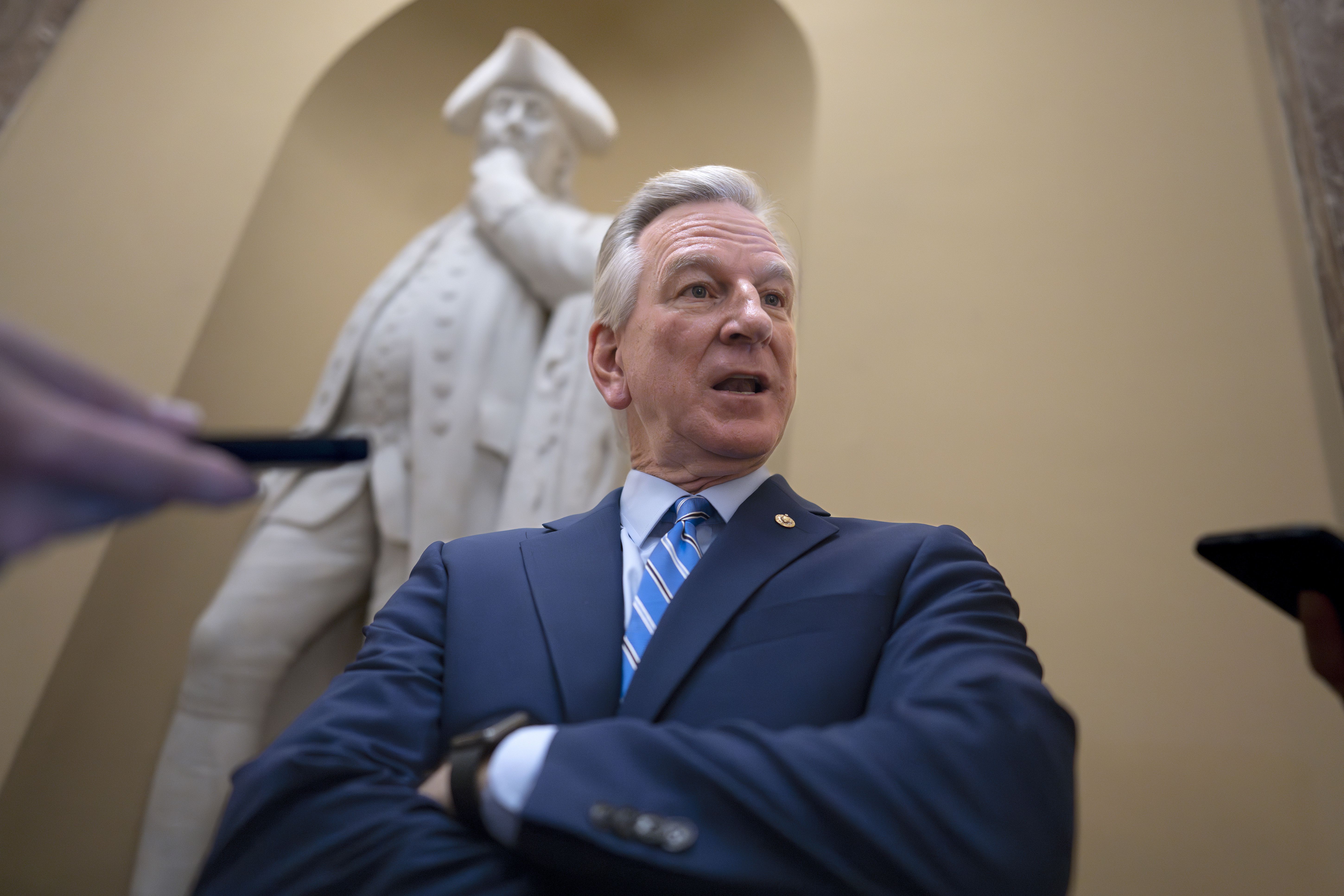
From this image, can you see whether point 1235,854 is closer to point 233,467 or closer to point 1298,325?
point 1298,325

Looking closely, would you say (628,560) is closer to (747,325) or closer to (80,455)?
(747,325)

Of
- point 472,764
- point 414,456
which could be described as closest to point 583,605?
point 472,764

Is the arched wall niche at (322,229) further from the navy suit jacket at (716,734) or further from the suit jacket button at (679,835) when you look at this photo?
the suit jacket button at (679,835)

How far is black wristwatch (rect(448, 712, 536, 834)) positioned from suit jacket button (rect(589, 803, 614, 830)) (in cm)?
9

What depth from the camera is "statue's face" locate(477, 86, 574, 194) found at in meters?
2.46

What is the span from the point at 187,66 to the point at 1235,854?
11.0 feet

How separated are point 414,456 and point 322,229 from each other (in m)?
1.38

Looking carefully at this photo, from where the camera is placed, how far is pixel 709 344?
0.97 metres

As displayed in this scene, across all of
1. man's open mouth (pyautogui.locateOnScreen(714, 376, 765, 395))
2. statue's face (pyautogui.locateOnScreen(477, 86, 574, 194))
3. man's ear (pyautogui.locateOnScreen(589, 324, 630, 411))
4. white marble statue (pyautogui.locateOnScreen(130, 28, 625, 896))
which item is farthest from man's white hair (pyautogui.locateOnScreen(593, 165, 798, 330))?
statue's face (pyautogui.locateOnScreen(477, 86, 574, 194))

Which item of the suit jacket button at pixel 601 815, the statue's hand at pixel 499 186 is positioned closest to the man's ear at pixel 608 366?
the suit jacket button at pixel 601 815

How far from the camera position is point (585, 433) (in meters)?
1.99

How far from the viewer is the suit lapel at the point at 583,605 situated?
77 cm

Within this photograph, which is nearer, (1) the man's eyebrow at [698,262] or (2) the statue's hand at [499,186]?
(1) the man's eyebrow at [698,262]

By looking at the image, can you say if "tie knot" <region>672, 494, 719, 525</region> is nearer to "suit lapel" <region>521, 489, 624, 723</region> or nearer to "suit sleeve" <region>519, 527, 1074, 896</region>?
"suit lapel" <region>521, 489, 624, 723</region>
